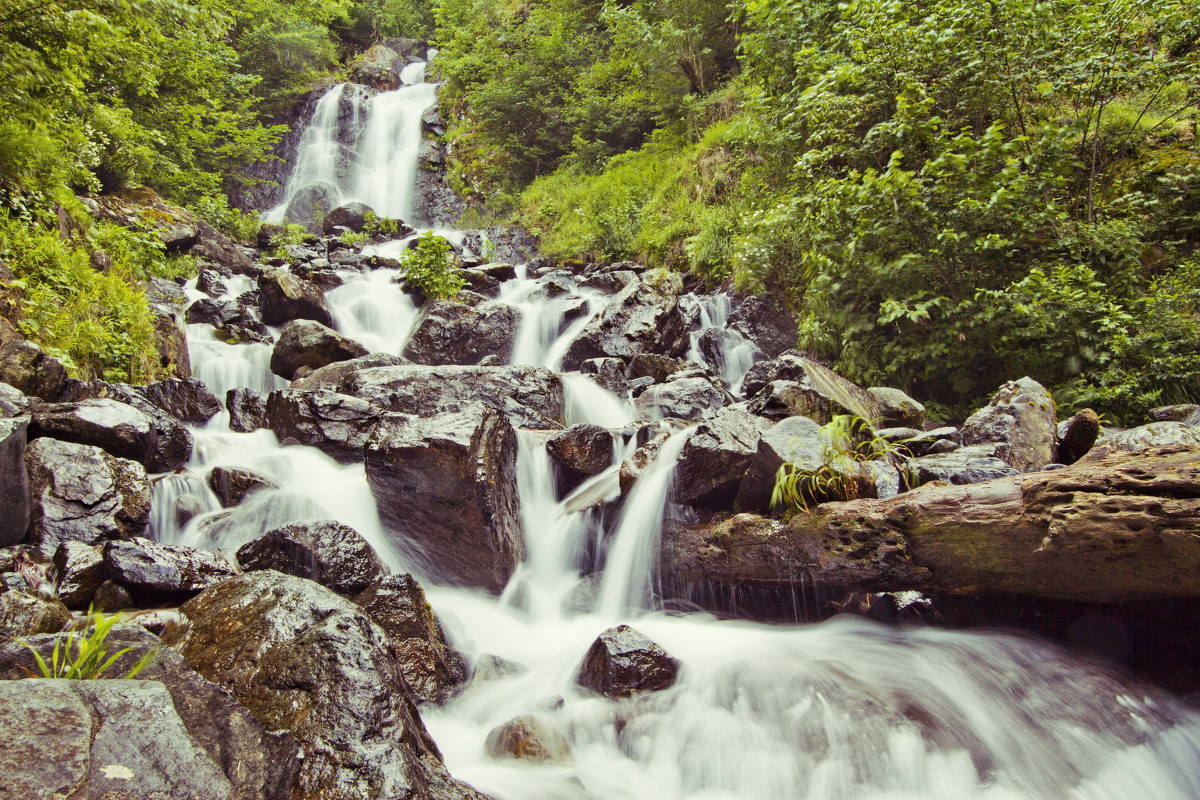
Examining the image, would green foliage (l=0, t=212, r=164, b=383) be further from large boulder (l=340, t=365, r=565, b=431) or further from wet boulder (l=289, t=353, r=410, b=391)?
large boulder (l=340, t=365, r=565, b=431)

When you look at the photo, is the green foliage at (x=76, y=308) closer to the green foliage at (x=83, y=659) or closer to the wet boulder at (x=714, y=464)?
the green foliage at (x=83, y=659)

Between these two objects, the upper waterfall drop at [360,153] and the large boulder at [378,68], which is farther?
the large boulder at [378,68]

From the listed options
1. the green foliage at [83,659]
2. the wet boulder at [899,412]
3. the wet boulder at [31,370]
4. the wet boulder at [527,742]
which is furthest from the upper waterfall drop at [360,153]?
the green foliage at [83,659]

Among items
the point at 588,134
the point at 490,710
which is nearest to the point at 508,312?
the point at 490,710

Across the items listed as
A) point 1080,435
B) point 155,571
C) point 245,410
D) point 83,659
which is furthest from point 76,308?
point 1080,435

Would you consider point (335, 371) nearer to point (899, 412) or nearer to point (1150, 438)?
point (899, 412)

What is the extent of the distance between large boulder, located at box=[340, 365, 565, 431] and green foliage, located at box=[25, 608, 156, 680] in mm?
5146

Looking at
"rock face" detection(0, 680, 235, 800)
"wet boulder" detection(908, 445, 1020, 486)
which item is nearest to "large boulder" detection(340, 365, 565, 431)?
"wet boulder" detection(908, 445, 1020, 486)

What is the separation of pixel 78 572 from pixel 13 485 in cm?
90

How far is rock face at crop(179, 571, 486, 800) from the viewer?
2252 mm

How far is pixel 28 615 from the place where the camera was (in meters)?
3.23

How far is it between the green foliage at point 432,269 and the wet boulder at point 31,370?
22.5 feet

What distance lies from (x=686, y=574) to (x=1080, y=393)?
463 cm

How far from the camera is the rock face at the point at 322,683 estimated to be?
2252 millimetres
